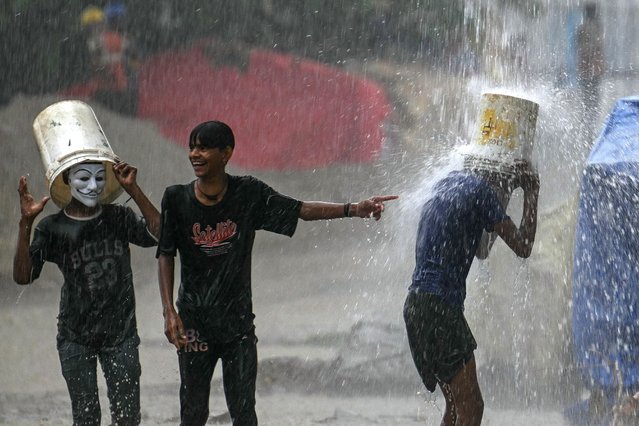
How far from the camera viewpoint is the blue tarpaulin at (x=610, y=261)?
5.94m

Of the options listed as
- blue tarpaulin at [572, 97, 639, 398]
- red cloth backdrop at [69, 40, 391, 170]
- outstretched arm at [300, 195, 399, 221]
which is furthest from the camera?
red cloth backdrop at [69, 40, 391, 170]

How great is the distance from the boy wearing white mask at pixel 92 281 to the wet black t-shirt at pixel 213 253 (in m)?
0.21

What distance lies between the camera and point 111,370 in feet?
16.3

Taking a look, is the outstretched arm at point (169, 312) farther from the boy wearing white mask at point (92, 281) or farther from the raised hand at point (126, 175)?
the raised hand at point (126, 175)

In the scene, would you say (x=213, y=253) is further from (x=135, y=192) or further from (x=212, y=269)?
(x=135, y=192)

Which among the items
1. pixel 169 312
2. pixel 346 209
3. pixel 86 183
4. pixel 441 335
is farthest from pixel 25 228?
pixel 441 335

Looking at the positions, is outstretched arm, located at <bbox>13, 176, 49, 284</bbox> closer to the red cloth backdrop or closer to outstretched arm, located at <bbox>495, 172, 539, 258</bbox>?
outstretched arm, located at <bbox>495, 172, 539, 258</bbox>

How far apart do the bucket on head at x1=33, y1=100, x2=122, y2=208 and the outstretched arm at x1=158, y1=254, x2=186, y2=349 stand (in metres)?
0.48

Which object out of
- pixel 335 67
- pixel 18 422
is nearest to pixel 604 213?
pixel 335 67

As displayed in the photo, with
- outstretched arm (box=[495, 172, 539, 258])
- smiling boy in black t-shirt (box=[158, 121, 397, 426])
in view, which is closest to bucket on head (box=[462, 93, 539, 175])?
outstretched arm (box=[495, 172, 539, 258])

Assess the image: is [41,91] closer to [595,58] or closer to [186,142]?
[186,142]

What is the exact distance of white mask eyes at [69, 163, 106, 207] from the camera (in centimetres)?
496

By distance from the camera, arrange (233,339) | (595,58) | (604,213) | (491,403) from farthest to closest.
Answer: (595,58), (491,403), (604,213), (233,339)

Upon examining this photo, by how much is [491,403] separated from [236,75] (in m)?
2.57
